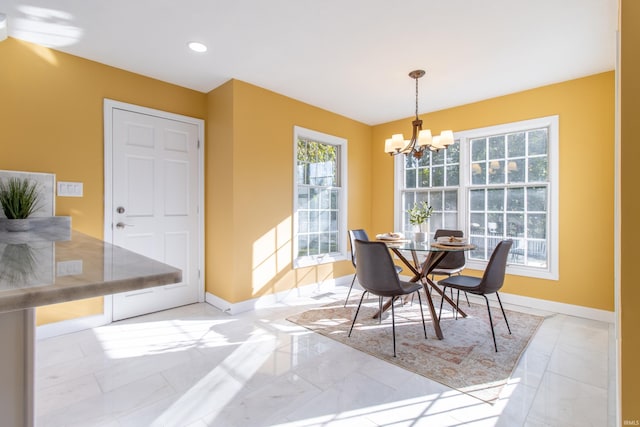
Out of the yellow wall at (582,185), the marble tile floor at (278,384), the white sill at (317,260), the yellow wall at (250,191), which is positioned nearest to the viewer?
the marble tile floor at (278,384)

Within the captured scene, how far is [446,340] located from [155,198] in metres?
3.36

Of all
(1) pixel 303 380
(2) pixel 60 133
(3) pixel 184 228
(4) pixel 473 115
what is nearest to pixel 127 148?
(2) pixel 60 133

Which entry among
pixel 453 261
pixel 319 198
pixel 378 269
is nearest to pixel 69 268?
pixel 378 269

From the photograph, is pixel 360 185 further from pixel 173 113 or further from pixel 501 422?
pixel 501 422

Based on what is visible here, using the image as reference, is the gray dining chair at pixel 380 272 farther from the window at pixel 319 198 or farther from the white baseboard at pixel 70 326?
the white baseboard at pixel 70 326

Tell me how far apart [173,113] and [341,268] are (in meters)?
3.20

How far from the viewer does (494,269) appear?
2.56 m

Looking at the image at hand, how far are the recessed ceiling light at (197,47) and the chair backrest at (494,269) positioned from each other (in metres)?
3.15

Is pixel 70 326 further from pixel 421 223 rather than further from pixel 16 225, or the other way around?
pixel 421 223

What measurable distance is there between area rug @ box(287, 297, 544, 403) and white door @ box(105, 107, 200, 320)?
1.55m

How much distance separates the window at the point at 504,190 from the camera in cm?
357

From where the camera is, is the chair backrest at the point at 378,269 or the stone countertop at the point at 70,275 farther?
the chair backrest at the point at 378,269

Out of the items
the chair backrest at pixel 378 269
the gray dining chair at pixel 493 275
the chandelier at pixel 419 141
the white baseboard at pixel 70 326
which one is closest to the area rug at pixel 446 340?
the gray dining chair at pixel 493 275
